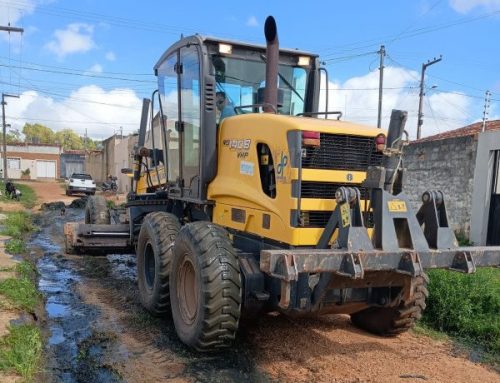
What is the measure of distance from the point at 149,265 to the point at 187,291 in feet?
4.83

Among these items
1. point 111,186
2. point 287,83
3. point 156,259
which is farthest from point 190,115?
point 111,186

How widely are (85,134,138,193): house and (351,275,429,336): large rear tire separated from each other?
26576mm

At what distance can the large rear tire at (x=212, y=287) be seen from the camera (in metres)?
4.61

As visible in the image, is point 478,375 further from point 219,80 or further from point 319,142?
point 219,80

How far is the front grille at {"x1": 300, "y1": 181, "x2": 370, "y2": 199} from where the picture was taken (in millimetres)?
4645

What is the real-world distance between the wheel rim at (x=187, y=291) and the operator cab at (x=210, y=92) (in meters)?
0.92

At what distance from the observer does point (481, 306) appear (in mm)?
6672

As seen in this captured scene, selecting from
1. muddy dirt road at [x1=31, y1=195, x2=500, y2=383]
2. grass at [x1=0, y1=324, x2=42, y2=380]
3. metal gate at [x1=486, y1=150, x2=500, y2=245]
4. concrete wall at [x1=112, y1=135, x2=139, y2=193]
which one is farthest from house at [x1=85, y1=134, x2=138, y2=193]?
grass at [x1=0, y1=324, x2=42, y2=380]

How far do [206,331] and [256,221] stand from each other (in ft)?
3.76

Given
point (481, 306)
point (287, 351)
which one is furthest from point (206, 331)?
point (481, 306)

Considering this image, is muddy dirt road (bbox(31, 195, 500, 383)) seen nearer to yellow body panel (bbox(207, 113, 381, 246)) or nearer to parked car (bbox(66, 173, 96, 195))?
yellow body panel (bbox(207, 113, 381, 246))

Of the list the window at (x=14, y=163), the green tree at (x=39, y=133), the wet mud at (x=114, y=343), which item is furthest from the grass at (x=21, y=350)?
the green tree at (x=39, y=133)

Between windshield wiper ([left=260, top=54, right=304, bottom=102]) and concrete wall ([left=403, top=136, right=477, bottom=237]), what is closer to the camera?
windshield wiper ([left=260, top=54, right=304, bottom=102])

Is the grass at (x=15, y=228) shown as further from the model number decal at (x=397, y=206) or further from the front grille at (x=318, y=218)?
the model number decal at (x=397, y=206)
